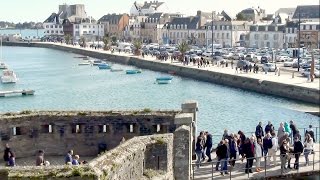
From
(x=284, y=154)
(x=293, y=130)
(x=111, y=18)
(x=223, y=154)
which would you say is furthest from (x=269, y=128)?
(x=111, y=18)

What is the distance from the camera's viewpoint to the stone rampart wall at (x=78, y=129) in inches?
758

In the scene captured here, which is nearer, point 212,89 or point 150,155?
point 150,155

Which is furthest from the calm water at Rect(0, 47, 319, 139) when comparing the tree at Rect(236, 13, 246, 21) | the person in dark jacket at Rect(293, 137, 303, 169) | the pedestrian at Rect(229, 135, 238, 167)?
the tree at Rect(236, 13, 246, 21)

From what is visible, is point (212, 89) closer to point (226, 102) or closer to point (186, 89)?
point (186, 89)

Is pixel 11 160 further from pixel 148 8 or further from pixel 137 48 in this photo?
pixel 148 8

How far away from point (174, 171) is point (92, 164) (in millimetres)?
4953

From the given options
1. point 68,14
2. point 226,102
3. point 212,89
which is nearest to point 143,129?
point 226,102

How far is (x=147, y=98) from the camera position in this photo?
5747 cm

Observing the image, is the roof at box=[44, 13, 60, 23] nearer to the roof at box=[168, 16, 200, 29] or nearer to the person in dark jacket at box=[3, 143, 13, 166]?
the roof at box=[168, 16, 200, 29]

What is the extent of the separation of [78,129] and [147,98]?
37815 millimetres

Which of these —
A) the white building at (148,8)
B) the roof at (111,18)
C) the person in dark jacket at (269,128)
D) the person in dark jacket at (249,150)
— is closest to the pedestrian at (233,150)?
the person in dark jacket at (249,150)

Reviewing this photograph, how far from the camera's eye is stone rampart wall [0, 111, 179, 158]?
19.2 m

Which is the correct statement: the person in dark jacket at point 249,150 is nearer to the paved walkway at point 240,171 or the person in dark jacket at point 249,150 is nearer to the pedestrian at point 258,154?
the pedestrian at point 258,154

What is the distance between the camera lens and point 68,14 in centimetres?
19088
